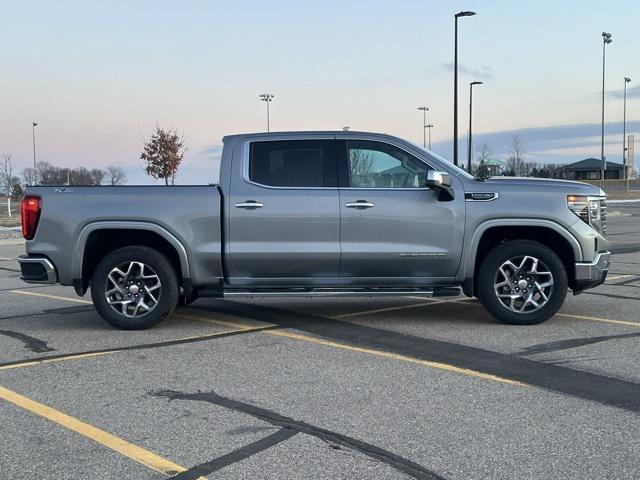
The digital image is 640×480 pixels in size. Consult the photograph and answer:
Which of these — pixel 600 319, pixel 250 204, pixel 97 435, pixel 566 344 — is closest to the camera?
pixel 97 435

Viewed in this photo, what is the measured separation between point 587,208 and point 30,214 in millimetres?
5774

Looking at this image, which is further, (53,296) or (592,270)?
(53,296)

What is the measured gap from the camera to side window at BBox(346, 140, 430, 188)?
6.77m

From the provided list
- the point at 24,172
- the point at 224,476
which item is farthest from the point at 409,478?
Result: the point at 24,172

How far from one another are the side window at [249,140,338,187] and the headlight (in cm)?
248

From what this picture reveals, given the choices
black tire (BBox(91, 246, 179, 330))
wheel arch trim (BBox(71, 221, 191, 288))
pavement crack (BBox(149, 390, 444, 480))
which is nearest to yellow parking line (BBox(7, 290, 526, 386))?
black tire (BBox(91, 246, 179, 330))

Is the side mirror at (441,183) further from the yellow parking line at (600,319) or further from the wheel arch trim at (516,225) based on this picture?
the yellow parking line at (600,319)

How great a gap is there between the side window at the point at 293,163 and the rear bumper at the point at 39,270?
2.27 meters

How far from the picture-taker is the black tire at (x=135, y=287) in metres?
6.74

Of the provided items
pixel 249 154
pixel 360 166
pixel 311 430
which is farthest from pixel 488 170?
pixel 311 430

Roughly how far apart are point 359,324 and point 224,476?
3.82 metres

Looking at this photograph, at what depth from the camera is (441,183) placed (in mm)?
6348

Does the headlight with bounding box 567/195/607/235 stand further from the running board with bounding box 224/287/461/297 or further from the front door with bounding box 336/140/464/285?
the running board with bounding box 224/287/461/297

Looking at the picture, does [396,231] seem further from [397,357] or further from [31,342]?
[31,342]
